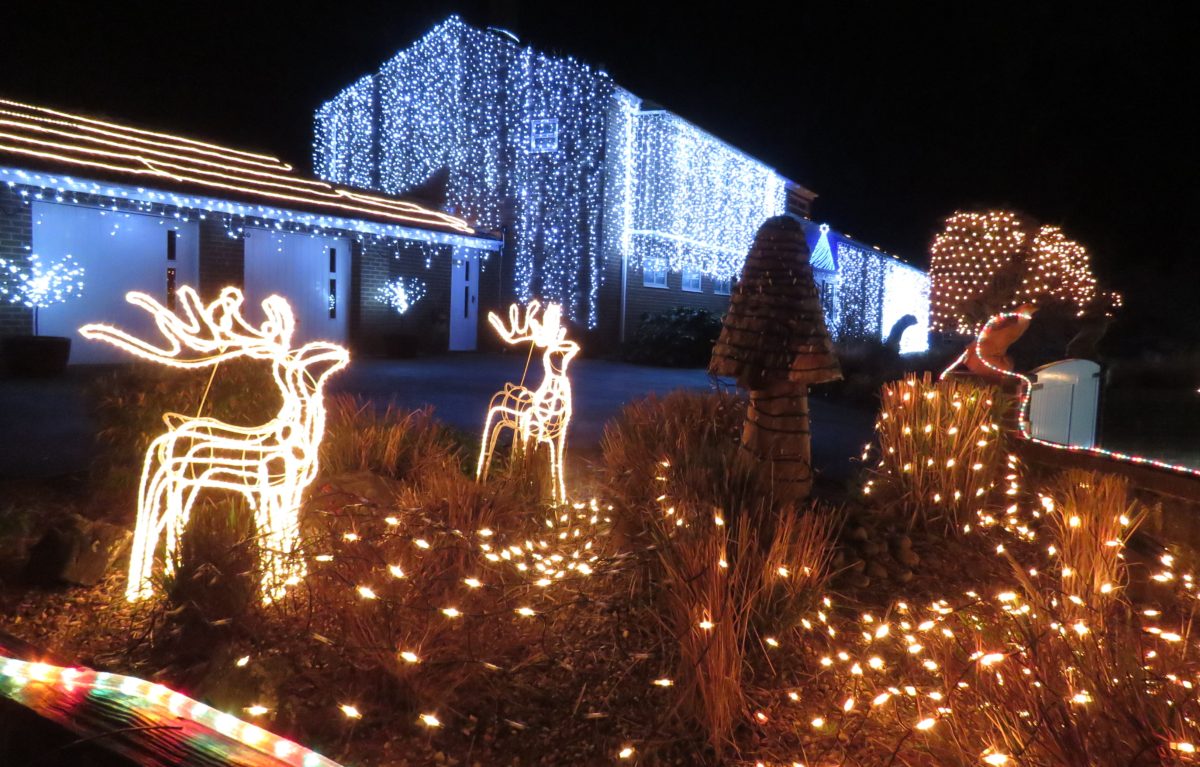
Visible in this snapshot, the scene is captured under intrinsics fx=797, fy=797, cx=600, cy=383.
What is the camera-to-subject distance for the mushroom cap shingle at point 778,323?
5.06 meters

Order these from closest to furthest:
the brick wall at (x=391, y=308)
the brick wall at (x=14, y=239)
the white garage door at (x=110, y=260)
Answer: the brick wall at (x=14, y=239), the white garage door at (x=110, y=260), the brick wall at (x=391, y=308)

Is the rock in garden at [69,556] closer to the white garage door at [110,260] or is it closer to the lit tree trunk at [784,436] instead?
the lit tree trunk at [784,436]

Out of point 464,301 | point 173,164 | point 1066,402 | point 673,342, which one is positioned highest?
point 173,164

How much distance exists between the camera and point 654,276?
73.7 feet

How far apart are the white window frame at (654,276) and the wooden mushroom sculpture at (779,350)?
1659cm

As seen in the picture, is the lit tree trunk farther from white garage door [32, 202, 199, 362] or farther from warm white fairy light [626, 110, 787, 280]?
warm white fairy light [626, 110, 787, 280]

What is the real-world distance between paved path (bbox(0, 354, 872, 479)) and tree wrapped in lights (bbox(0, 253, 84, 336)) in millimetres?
1226

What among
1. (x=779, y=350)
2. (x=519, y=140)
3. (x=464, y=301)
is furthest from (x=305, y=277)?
(x=779, y=350)

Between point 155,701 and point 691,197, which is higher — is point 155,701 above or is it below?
below

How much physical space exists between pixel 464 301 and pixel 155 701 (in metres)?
18.5

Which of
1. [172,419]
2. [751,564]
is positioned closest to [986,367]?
[751,564]

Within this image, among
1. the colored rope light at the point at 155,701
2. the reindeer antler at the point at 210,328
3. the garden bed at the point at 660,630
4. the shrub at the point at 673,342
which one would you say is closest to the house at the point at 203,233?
the shrub at the point at 673,342

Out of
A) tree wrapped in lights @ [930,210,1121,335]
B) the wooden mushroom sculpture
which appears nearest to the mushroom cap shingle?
the wooden mushroom sculpture

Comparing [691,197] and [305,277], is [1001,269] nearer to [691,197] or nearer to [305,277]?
[691,197]
